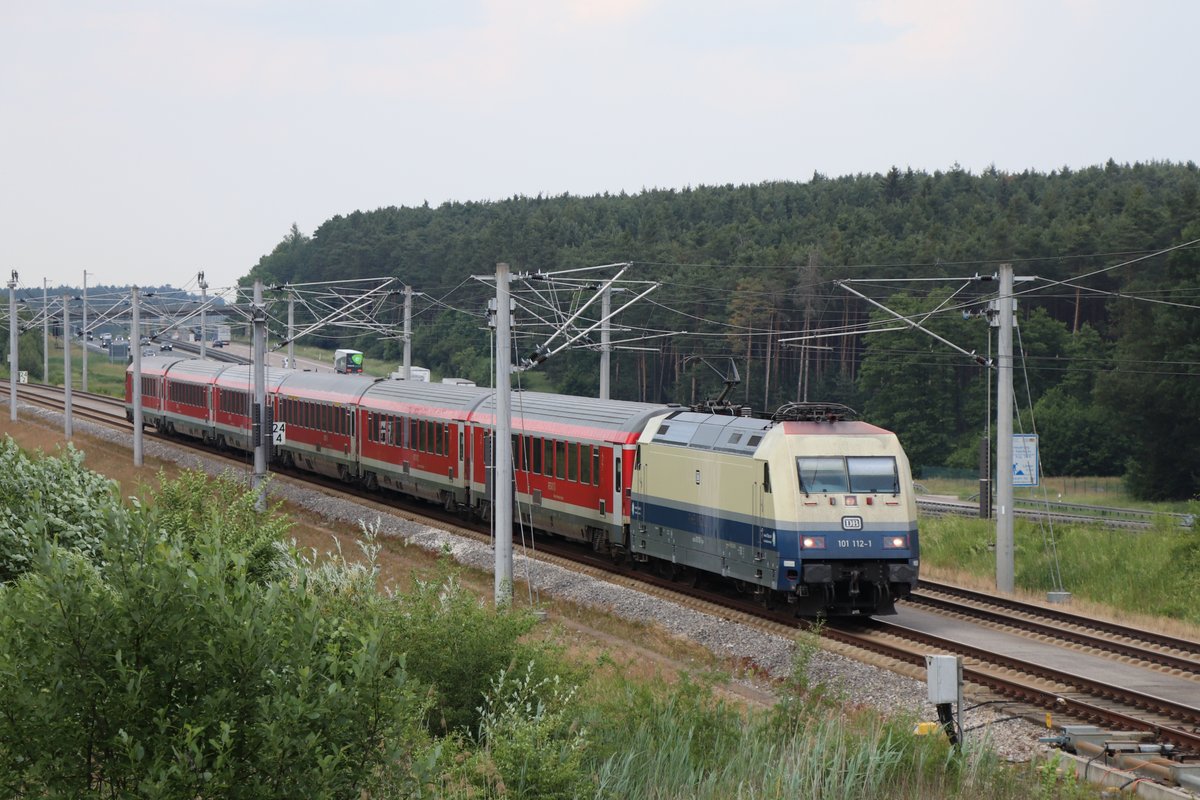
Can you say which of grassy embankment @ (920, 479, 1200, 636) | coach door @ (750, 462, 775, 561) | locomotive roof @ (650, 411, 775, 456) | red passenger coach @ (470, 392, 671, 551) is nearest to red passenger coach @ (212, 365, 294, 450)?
red passenger coach @ (470, 392, 671, 551)

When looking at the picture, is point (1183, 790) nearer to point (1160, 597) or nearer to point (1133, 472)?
point (1160, 597)

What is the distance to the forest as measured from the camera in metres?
66.0

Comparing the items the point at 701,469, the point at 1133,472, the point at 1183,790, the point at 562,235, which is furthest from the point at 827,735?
the point at 562,235

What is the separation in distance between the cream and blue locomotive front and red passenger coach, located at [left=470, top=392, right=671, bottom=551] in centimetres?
432

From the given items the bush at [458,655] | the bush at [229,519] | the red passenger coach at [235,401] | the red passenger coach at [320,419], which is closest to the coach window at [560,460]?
the bush at [229,519]

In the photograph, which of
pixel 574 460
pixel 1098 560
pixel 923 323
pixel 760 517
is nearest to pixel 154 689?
pixel 760 517

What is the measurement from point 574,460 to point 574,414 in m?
1.28

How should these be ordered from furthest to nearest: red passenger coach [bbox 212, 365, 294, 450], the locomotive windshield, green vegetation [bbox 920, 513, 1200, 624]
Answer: red passenger coach [bbox 212, 365, 294, 450], green vegetation [bbox 920, 513, 1200, 624], the locomotive windshield

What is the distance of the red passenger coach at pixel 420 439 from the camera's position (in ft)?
120

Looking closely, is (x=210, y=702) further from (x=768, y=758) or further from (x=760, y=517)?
(x=760, y=517)

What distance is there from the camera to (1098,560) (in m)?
32.0

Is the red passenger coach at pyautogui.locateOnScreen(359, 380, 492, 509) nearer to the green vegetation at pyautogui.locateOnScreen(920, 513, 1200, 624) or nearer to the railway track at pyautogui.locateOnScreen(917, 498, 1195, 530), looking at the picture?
the green vegetation at pyautogui.locateOnScreen(920, 513, 1200, 624)

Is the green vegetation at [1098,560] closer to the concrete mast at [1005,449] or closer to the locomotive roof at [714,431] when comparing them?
the concrete mast at [1005,449]

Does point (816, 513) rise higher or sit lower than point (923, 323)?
lower
